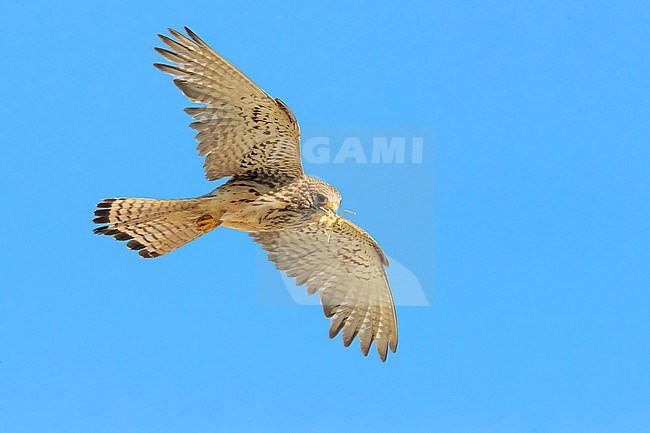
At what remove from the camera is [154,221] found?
11.2 meters

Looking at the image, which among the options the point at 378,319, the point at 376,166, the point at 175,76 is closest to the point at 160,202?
the point at 175,76

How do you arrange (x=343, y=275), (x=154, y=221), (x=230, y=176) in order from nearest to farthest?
(x=154, y=221) < (x=230, y=176) < (x=343, y=275)

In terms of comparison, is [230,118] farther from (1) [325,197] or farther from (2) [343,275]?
(2) [343,275]

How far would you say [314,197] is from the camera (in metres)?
11.3

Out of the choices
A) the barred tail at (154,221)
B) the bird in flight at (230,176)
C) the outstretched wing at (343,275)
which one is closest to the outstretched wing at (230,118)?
the bird in flight at (230,176)

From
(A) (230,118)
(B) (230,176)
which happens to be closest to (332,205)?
(B) (230,176)

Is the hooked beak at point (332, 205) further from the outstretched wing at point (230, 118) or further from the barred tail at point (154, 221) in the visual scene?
the barred tail at point (154, 221)

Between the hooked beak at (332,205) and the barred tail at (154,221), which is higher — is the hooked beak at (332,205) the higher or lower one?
the higher one

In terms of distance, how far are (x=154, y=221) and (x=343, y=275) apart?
271 centimetres

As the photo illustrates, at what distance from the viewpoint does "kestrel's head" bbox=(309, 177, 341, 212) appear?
36.9 feet

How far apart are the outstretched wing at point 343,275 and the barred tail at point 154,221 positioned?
1.48m

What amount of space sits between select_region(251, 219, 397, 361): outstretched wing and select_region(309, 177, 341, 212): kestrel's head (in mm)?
1352

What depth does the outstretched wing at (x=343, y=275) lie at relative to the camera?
1280 cm

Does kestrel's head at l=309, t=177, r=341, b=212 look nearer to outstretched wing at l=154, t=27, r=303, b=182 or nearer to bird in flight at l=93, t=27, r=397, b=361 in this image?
bird in flight at l=93, t=27, r=397, b=361
